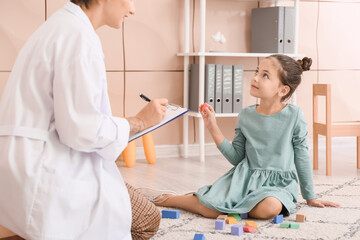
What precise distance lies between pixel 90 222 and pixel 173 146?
263cm

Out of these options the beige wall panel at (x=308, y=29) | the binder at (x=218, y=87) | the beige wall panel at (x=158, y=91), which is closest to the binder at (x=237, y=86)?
the binder at (x=218, y=87)

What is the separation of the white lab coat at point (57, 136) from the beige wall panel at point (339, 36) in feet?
11.4

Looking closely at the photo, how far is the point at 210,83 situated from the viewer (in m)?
3.84

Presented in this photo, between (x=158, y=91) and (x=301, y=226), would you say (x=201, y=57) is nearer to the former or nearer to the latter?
(x=158, y=91)

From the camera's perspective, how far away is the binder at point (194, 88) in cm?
387

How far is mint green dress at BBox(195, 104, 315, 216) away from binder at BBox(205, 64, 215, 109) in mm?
1372

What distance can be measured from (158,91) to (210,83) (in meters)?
0.40

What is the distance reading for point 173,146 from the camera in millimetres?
4043

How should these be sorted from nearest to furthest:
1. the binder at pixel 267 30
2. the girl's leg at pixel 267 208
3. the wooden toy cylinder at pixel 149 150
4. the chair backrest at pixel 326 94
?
the girl's leg at pixel 267 208
the chair backrest at pixel 326 94
the wooden toy cylinder at pixel 149 150
the binder at pixel 267 30

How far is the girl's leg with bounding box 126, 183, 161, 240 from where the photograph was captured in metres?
1.87

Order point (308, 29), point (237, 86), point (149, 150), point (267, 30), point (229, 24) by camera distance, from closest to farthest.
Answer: point (149, 150) → point (237, 86) → point (267, 30) → point (229, 24) → point (308, 29)

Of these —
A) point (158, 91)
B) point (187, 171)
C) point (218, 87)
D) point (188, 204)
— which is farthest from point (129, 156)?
point (188, 204)

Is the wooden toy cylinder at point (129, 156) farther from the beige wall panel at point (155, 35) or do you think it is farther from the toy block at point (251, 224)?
the toy block at point (251, 224)

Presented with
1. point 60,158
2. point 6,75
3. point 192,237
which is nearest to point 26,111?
point 60,158
